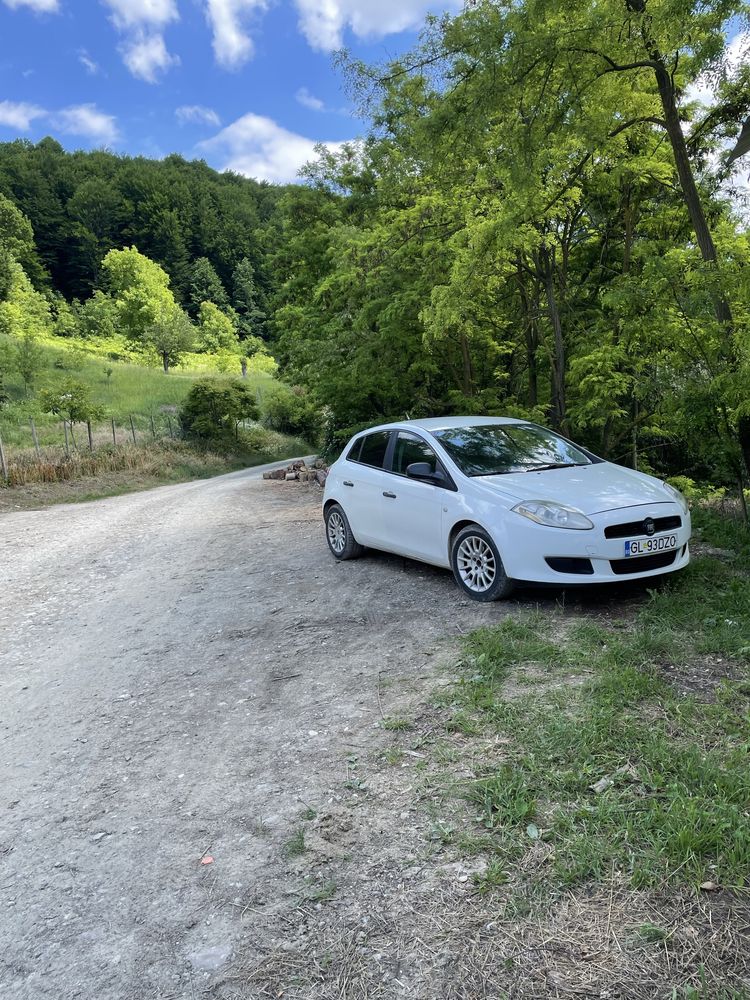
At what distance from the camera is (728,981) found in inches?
85.4

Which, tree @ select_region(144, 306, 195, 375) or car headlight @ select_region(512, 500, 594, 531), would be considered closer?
car headlight @ select_region(512, 500, 594, 531)

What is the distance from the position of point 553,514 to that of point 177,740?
327 cm

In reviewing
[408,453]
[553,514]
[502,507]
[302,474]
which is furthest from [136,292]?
[553,514]

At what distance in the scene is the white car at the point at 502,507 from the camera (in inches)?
218

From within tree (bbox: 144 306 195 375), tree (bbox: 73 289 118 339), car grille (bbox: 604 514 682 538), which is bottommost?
car grille (bbox: 604 514 682 538)

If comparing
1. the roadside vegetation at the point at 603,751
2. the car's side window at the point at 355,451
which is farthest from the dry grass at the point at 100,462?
the roadside vegetation at the point at 603,751

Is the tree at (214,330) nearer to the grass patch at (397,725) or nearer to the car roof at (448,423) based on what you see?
the car roof at (448,423)

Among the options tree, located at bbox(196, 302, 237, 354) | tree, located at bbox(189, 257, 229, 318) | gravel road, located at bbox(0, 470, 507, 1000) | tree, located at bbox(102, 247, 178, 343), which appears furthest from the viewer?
tree, located at bbox(189, 257, 229, 318)

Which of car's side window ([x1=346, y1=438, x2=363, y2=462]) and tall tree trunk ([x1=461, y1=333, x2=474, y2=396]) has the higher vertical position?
tall tree trunk ([x1=461, y1=333, x2=474, y2=396])

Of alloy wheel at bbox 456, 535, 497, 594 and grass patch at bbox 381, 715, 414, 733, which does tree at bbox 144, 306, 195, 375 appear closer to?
alloy wheel at bbox 456, 535, 497, 594

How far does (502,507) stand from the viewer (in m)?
5.85


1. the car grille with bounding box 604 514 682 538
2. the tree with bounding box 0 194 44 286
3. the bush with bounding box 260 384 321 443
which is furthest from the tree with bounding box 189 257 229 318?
the car grille with bounding box 604 514 682 538

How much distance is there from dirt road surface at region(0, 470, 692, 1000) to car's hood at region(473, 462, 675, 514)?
36.7 inches

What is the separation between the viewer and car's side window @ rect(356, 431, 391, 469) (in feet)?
24.9
